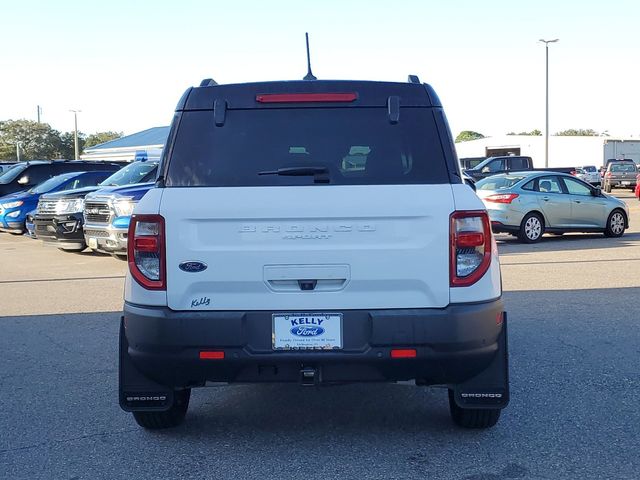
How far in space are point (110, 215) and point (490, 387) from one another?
10.4 m

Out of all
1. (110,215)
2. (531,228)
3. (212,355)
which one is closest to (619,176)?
(531,228)

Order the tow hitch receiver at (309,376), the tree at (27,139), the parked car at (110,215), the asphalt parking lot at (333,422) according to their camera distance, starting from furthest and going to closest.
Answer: the tree at (27,139), the parked car at (110,215), the asphalt parking lot at (333,422), the tow hitch receiver at (309,376)

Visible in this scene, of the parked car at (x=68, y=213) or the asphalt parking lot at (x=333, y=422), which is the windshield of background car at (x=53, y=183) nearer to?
the parked car at (x=68, y=213)

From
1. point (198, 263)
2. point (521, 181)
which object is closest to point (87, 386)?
point (198, 263)

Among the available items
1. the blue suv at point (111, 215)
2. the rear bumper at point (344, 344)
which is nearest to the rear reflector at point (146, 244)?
the rear bumper at point (344, 344)

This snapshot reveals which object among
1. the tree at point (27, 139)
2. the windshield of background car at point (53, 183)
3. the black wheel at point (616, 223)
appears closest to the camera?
the black wheel at point (616, 223)

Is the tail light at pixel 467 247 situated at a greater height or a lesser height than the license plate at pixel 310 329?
greater

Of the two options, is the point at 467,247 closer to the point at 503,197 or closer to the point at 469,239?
the point at 469,239

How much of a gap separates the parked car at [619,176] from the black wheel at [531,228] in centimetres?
2550

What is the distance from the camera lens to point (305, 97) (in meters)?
4.47

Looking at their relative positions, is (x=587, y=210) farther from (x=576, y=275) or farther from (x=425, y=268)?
(x=425, y=268)

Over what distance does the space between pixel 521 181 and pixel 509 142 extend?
2553 inches

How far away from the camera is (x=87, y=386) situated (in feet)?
20.2

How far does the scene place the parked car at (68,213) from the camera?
51.8ft
